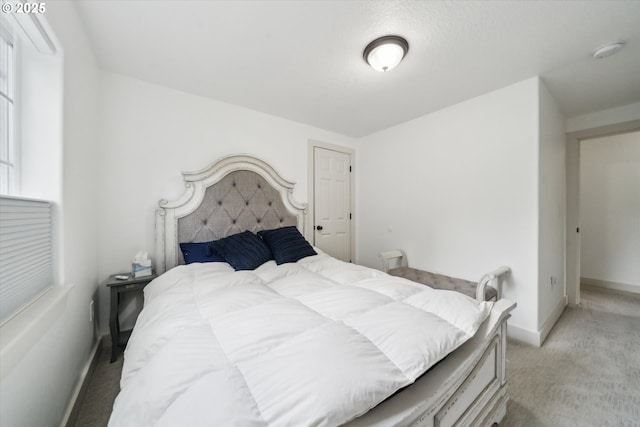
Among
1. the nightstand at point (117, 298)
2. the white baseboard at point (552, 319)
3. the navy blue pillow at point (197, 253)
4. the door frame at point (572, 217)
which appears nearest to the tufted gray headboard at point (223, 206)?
the navy blue pillow at point (197, 253)

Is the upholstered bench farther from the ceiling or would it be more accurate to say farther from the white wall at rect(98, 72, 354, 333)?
the white wall at rect(98, 72, 354, 333)

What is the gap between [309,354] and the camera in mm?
731

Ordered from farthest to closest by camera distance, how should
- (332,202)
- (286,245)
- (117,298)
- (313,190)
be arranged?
(332,202), (313,190), (286,245), (117,298)

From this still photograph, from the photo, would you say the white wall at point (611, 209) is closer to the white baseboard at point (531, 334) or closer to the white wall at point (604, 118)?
the white wall at point (604, 118)

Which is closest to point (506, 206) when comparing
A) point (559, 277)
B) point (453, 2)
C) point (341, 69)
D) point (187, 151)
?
point (559, 277)

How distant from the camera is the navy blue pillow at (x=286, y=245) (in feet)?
7.30

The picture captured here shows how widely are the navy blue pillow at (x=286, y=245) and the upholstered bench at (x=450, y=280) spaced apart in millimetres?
1049

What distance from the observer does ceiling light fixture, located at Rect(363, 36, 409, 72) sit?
1.59 m

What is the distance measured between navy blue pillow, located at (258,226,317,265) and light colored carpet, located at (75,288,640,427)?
142cm

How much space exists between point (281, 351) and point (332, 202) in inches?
109

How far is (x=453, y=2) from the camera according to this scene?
133cm

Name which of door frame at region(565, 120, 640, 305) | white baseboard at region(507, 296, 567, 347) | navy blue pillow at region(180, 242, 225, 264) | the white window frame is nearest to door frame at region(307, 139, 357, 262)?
navy blue pillow at region(180, 242, 225, 264)

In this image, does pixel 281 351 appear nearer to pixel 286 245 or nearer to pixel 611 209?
pixel 286 245

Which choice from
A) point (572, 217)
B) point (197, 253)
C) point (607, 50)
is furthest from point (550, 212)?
point (197, 253)
